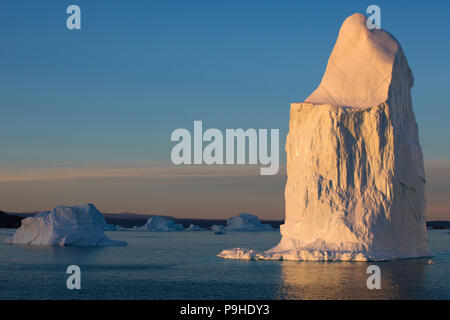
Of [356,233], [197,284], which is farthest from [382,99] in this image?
[197,284]

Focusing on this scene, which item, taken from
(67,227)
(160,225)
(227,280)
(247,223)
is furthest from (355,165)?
(160,225)

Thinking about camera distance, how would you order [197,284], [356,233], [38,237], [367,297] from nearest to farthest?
[367,297] → [197,284] → [356,233] → [38,237]

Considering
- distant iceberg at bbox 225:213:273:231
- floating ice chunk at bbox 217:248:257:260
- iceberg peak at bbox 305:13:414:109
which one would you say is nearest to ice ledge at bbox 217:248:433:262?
floating ice chunk at bbox 217:248:257:260

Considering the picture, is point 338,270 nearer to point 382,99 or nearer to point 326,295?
point 326,295

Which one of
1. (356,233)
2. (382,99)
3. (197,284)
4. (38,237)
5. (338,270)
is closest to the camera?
(197,284)

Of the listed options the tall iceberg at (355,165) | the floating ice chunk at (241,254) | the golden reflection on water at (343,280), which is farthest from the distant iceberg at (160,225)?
the golden reflection on water at (343,280)

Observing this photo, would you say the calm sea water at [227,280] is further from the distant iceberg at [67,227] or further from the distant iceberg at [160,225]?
the distant iceberg at [160,225]
